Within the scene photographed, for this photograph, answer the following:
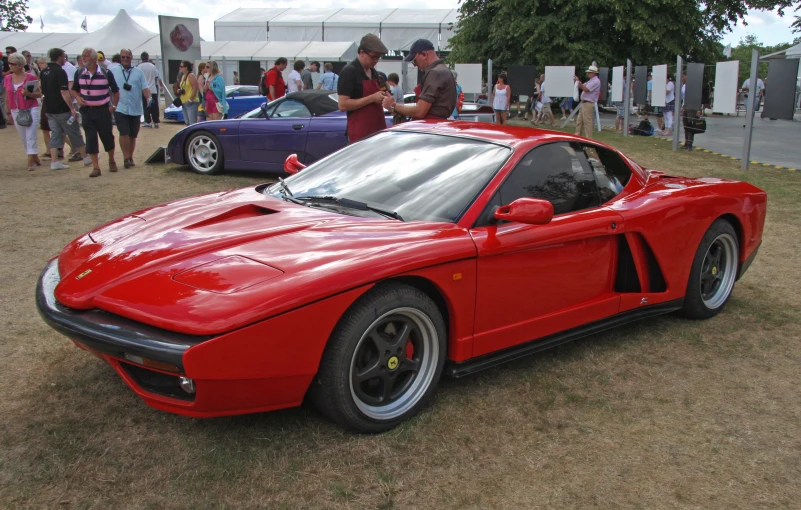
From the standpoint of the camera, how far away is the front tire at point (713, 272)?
423 cm

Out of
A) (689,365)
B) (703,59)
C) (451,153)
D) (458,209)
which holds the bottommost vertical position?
(689,365)

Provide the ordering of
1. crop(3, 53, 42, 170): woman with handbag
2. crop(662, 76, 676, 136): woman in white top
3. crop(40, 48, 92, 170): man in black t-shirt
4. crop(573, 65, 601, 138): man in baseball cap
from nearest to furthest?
crop(40, 48, 92, 170): man in black t-shirt → crop(3, 53, 42, 170): woman with handbag → crop(573, 65, 601, 138): man in baseball cap → crop(662, 76, 676, 136): woman in white top

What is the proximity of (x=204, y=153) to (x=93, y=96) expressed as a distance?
1.53 meters

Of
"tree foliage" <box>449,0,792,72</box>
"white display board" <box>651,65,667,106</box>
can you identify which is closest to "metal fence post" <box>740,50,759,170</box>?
"white display board" <box>651,65,667,106</box>

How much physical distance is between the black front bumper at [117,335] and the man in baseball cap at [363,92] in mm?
3709

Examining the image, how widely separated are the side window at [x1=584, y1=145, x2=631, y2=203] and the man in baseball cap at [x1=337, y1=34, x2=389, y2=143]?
2.50 m

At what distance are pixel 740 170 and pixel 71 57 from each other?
28.8 metres

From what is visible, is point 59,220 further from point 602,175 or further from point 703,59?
point 703,59

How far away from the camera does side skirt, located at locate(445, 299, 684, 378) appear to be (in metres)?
3.10

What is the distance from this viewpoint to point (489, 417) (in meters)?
3.02

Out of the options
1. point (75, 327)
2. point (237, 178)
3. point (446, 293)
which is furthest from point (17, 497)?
point (237, 178)

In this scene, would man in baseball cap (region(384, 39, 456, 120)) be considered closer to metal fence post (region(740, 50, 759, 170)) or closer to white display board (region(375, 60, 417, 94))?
metal fence post (region(740, 50, 759, 170))

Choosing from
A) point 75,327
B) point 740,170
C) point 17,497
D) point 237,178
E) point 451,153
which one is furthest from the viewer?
point 740,170

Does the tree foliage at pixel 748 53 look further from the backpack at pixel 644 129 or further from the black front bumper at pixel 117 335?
the black front bumper at pixel 117 335
